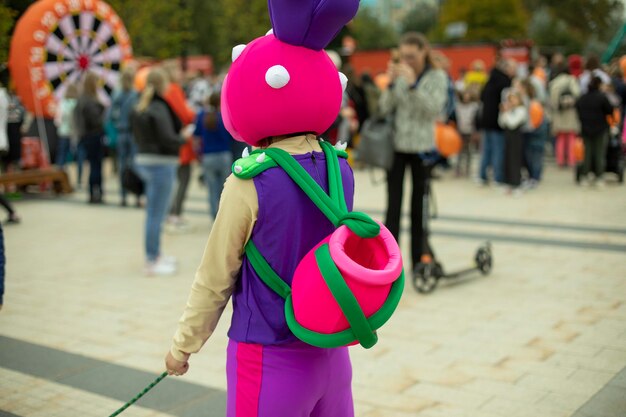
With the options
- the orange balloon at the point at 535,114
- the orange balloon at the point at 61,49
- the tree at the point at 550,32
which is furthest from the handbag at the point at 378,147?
the tree at the point at 550,32

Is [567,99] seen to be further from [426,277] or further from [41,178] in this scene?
[41,178]

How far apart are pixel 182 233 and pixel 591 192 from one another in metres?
6.63

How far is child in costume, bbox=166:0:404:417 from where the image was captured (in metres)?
2.56

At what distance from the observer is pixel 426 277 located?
22.2ft

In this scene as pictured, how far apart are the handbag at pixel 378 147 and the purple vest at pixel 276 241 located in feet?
13.3

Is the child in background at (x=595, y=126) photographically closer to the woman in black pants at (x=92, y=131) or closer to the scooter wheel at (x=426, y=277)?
the scooter wheel at (x=426, y=277)

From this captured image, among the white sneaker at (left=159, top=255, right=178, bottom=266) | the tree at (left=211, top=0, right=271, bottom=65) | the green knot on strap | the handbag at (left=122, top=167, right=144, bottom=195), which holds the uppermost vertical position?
the tree at (left=211, top=0, right=271, bottom=65)

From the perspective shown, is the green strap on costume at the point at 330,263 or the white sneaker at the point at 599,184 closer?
the green strap on costume at the point at 330,263

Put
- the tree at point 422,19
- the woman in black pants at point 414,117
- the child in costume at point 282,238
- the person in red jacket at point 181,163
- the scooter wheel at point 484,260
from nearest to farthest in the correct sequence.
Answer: the child in costume at point 282,238 → the woman in black pants at point 414,117 → the scooter wheel at point 484,260 → the person in red jacket at point 181,163 → the tree at point 422,19

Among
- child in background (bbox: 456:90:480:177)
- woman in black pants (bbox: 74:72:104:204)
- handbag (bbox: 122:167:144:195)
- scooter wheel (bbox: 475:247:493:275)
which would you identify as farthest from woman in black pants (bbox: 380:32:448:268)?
child in background (bbox: 456:90:480:177)

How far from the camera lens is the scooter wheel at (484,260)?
23.8 ft

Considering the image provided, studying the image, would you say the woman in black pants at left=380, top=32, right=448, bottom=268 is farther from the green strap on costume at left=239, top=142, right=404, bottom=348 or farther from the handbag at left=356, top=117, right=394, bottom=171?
the green strap on costume at left=239, top=142, right=404, bottom=348

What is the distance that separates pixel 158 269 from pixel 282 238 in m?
5.21

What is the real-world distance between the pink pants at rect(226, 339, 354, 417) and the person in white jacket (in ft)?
34.1
